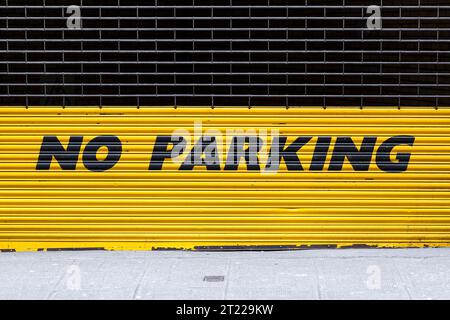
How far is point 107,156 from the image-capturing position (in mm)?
10586

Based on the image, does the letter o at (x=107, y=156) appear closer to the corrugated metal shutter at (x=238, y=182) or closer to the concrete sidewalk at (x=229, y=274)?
the corrugated metal shutter at (x=238, y=182)

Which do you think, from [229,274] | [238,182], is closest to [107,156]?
[238,182]

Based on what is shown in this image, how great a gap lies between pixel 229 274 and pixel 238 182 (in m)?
1.26

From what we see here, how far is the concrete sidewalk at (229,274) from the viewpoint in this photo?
8.99 m

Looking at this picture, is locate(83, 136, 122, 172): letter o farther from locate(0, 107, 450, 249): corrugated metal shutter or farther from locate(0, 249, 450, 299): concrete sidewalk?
locate(0, 249, 450, 299): concrete sidewalk

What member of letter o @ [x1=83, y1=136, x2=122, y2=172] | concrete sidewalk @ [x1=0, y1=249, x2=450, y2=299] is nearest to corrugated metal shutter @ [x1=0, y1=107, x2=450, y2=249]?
letter o @ [x1=83, y1=136, x2=122, y2=172]

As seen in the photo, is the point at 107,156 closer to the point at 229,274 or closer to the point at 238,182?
the point at 238,182

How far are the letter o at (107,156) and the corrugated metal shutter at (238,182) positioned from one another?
0.8 inches

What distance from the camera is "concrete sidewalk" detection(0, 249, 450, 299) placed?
899 cm

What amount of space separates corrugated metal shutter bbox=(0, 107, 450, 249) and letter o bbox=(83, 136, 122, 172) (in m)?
Result: 0.02
